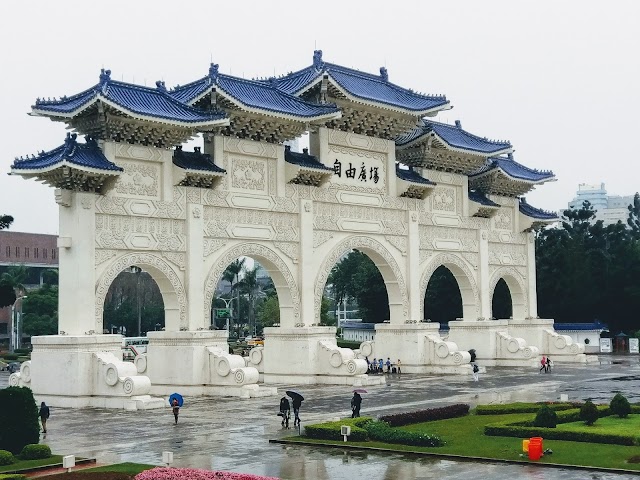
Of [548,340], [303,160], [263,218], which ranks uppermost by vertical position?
[303,160]

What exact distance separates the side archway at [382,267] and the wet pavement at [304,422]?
3.07 meters

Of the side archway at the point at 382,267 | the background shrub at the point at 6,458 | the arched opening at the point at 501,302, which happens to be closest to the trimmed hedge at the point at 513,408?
the side archway at the point at 382,267

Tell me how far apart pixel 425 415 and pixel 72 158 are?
1266 centimetres

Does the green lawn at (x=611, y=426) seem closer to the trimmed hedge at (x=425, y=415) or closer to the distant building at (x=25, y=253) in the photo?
the trimmed hedge at (x=425, y=415)

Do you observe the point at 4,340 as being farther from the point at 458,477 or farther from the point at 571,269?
the point at 458,477

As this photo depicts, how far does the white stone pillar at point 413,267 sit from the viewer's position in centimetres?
3912

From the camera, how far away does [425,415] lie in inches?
906

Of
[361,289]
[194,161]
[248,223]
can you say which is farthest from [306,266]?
[361,289]

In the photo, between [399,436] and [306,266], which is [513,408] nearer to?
[399,436]

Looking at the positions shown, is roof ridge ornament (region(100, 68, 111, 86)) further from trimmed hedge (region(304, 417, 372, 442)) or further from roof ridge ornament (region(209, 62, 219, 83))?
trimmed hedge (region(304, 417, 372, 442))

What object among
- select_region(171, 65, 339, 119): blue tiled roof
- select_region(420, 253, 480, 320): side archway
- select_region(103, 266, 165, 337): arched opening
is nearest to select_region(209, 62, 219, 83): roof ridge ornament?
select_region(171, 65, 339, 119): blue tiled roof

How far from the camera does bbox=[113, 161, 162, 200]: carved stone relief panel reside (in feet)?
96.6

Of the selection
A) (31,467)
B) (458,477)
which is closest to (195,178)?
(31,467)

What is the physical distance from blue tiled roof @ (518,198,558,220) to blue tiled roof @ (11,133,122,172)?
24812 mm
